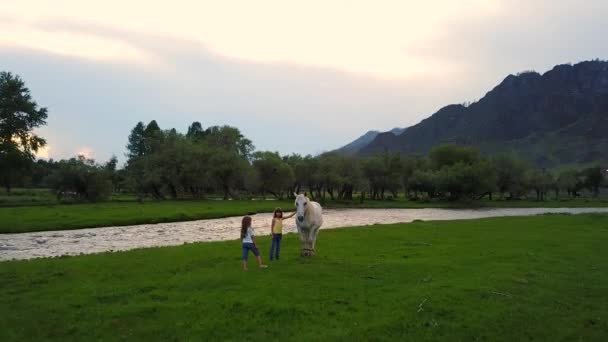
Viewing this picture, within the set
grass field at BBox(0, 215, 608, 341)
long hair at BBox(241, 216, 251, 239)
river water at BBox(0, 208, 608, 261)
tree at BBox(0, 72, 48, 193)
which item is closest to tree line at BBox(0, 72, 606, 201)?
tree at BBox(0, 72, 48, 193)

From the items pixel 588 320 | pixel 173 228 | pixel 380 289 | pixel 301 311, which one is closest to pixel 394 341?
pixel 301 311

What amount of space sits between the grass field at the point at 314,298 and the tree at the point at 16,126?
163ft

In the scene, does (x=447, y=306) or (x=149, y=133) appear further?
(x=149, y=133)

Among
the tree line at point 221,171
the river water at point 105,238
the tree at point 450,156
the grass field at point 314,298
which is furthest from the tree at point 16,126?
the tree at point 450,156

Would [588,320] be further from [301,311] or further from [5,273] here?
[5,273]

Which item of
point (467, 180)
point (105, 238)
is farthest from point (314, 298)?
point (467, 180)

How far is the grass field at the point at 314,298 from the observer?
31.9ft

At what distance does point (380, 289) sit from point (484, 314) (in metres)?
2.92

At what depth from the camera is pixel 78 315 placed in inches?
425

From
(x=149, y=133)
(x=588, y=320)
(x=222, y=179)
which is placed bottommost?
(x=588, y=320)

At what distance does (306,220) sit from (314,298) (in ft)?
18.8

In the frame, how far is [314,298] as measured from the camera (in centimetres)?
1160

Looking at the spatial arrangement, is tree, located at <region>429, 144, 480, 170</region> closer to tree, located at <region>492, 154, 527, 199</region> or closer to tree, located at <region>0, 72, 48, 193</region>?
tree, located at <region>492, 154, 527, 199</region>

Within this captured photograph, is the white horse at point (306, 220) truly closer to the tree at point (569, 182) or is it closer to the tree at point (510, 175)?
the tree at point (510, 175)
